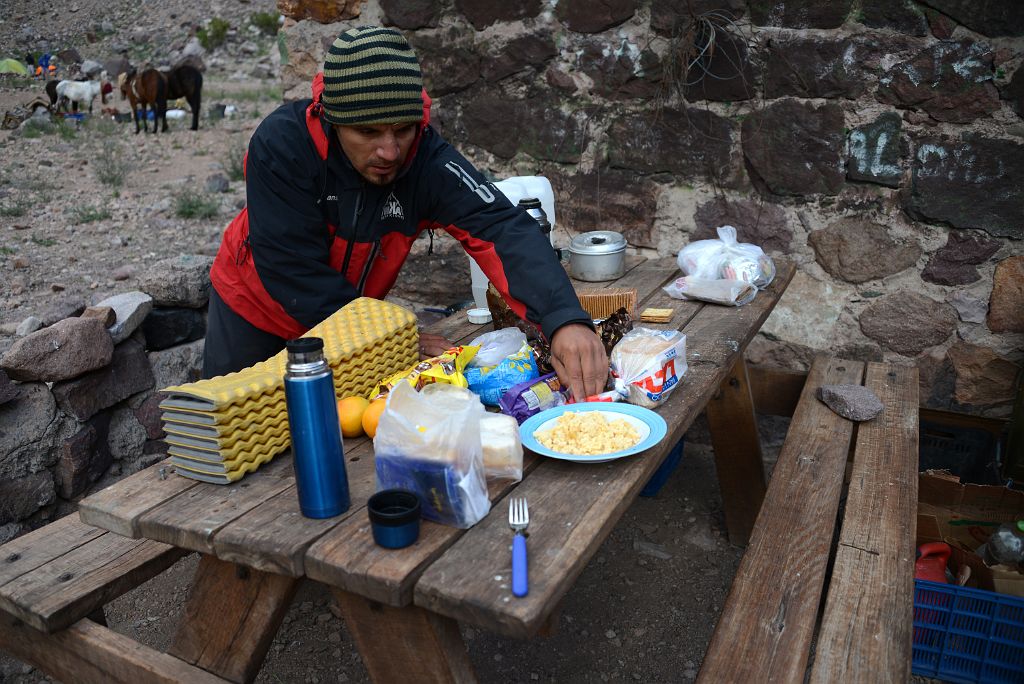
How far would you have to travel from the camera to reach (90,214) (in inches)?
201

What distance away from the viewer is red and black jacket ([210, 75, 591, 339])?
6.80 feet

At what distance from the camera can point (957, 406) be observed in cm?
304

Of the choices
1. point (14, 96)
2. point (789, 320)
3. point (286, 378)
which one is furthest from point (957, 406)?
point (14, 96)

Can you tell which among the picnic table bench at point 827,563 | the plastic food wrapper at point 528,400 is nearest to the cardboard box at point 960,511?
the picnic table bench at point 827,563

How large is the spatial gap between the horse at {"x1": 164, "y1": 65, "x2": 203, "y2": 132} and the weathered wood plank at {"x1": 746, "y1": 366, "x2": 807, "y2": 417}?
7.81 meters

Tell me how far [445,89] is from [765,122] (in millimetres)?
1389

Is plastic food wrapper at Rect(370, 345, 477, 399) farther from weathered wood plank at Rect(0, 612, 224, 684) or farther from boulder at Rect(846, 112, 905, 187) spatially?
boulder at Rect(846, 112, 905, 187)

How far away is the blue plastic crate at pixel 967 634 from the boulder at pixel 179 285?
8.50 ft

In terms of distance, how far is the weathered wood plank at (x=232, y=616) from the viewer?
1.52 m

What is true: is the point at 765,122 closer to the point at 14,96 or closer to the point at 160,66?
the point at 14,96

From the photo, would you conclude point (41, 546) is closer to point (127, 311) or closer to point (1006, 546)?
point (127, 311)

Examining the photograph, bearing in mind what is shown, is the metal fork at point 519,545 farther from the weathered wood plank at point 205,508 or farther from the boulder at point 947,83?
the boulder at point 947,83

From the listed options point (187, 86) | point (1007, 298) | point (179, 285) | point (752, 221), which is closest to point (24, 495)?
point (179, 285)

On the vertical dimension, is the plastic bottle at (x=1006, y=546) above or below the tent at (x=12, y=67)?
below
